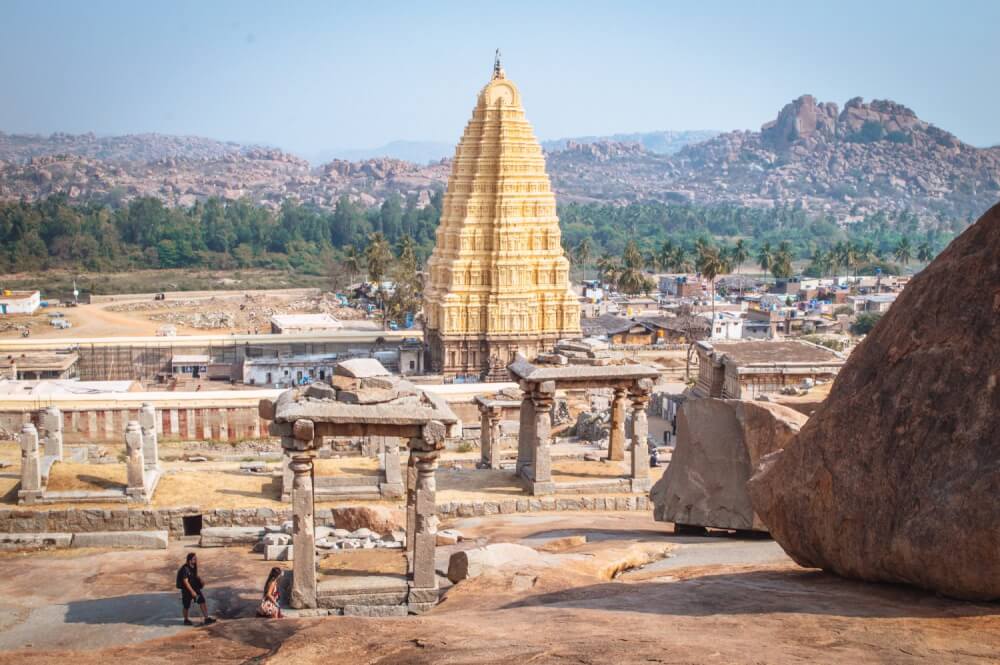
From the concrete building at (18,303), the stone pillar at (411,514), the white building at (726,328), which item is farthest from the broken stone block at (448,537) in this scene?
the concrete building at (18,303)

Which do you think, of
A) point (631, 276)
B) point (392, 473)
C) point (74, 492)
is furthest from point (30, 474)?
point (631, 276)

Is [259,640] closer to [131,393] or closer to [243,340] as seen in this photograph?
[131,393]

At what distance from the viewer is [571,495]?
20234mm

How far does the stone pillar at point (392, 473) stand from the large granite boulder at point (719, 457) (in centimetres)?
522

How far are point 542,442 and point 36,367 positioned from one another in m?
27.5

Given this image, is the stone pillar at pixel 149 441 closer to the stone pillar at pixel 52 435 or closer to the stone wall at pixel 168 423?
the stone pillar at pixel 52 435

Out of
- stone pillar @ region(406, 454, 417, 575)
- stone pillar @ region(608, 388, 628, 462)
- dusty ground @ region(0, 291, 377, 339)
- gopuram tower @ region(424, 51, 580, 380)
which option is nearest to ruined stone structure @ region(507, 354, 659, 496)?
stone pillar @ region(608, 388, 628, 462)

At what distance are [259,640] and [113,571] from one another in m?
5.52

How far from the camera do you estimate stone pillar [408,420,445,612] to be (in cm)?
1362

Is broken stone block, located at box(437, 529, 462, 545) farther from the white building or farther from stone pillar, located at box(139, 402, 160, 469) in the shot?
the white building

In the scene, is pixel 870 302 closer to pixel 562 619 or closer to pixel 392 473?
pixel 392 473

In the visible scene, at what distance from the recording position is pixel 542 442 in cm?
2006

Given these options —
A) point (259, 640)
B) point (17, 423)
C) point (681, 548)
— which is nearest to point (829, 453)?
point (681, 548)

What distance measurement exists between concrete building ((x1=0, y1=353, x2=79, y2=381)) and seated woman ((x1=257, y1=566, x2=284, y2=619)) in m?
31.0
